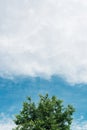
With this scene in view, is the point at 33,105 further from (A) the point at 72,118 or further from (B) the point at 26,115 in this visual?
(A) the point at 72,118

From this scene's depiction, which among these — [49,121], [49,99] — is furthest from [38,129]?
[49,99]

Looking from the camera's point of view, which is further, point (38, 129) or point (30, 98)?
point (30, 98)

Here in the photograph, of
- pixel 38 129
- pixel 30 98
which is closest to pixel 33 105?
pixel 30 98

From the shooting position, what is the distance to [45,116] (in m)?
42.8

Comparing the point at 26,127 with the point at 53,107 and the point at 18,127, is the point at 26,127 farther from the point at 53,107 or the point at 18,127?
the point at 53,107

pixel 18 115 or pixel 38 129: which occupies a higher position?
pixel 18 115

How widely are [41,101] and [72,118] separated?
5.11 meters

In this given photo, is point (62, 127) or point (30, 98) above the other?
point (30, 98)

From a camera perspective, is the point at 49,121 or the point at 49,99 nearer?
the point at 49,121

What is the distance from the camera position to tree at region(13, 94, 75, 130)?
41875 mm

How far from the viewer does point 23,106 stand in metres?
44.2

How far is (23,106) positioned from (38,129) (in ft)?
14.5

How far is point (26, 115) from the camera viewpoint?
143ft

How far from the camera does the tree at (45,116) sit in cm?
4188
